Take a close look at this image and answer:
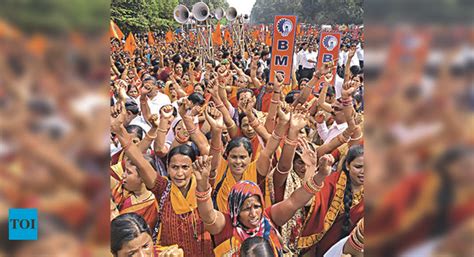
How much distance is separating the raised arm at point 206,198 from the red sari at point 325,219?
0.62 m

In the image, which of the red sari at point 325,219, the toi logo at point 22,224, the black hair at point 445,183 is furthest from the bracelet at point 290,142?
the black hair at point 445,183

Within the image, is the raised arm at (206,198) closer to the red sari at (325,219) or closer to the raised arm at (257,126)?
the red sari at (325,219)

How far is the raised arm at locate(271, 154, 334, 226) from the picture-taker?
87.5 inches

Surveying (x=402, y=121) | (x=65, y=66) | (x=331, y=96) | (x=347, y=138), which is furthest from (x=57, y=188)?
(x=331, y=96)

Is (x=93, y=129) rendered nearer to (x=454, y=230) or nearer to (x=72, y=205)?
(x=72, y=205)

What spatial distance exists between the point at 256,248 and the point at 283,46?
322 cm

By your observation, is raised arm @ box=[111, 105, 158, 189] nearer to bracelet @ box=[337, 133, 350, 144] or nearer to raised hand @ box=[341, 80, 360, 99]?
bracelet @ box=[337, 133, 350, 144]

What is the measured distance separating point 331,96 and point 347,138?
2.05 m

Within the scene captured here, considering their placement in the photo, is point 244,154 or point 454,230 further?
point 244,154

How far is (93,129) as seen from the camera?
0.76 m

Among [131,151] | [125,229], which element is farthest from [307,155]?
[125,229]

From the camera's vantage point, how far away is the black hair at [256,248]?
2.10 metres

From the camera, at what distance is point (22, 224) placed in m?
0.78

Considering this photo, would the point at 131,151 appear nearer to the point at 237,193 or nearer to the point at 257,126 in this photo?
the point at 237,193
